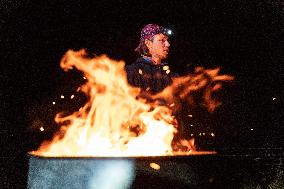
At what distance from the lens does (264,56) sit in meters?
7.14

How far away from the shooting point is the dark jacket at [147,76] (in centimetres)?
532

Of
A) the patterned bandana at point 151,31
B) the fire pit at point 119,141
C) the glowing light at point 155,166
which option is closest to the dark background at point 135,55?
the fire pit at point 119,141

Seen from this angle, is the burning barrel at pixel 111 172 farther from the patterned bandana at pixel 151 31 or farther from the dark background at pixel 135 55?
the patterned bandana at pixel 151 31

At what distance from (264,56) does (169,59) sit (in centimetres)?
198

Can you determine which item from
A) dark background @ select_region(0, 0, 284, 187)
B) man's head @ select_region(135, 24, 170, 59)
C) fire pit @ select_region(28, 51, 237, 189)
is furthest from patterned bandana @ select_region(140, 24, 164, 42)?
dark background @ select_region(0, 0, 284, 187)

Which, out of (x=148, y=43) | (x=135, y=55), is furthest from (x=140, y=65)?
(x=135, y=55)

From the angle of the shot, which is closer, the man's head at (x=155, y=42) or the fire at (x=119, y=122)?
the fire at (x=119, y=122)

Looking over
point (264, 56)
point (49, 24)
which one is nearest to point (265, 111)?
point (264, 56)

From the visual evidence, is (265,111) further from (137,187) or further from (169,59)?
(137,187)

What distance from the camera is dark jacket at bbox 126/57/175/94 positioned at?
5.32 meters

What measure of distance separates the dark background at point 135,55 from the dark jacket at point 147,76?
1.24 m

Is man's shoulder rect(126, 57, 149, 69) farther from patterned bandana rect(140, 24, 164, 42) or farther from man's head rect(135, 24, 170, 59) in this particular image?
patterned bandana rect(140, 24, 164, 42)

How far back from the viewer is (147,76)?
536cm

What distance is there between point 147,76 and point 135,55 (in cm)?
151
